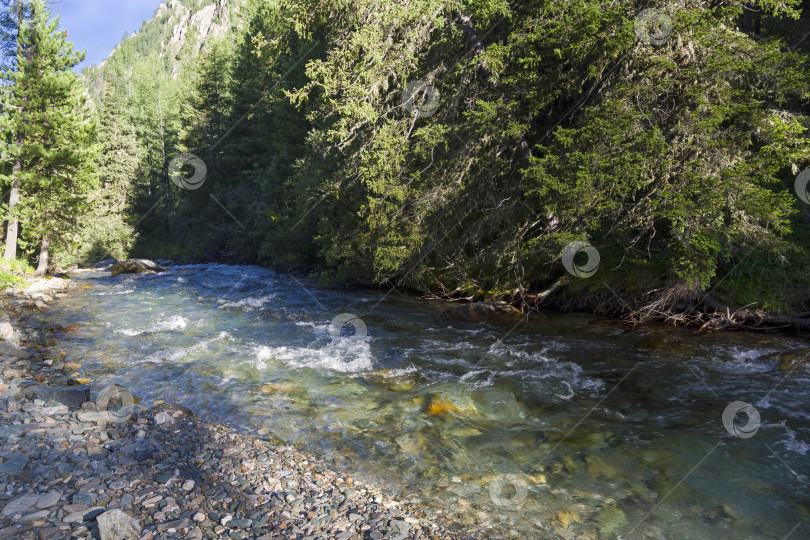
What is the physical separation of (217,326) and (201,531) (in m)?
9.04

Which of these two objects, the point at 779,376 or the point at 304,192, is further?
the point at 304,192

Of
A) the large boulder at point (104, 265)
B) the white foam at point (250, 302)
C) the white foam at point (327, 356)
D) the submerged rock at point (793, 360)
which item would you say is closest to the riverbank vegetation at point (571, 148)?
the submerged rock at point (793, 360)

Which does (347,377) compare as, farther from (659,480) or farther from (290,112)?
(290,112)

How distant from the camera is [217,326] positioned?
39.7 ft

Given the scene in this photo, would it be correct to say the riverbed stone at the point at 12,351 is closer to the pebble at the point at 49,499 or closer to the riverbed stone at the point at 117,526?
the pebble at the point at 49,499

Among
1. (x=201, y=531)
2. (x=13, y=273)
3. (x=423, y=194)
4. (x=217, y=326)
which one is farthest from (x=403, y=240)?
(x=13, y=273)

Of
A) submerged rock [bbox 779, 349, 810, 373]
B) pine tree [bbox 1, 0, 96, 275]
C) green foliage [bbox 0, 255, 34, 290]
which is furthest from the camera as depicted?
pine tree [bbox 1, 0, 96, 275]
